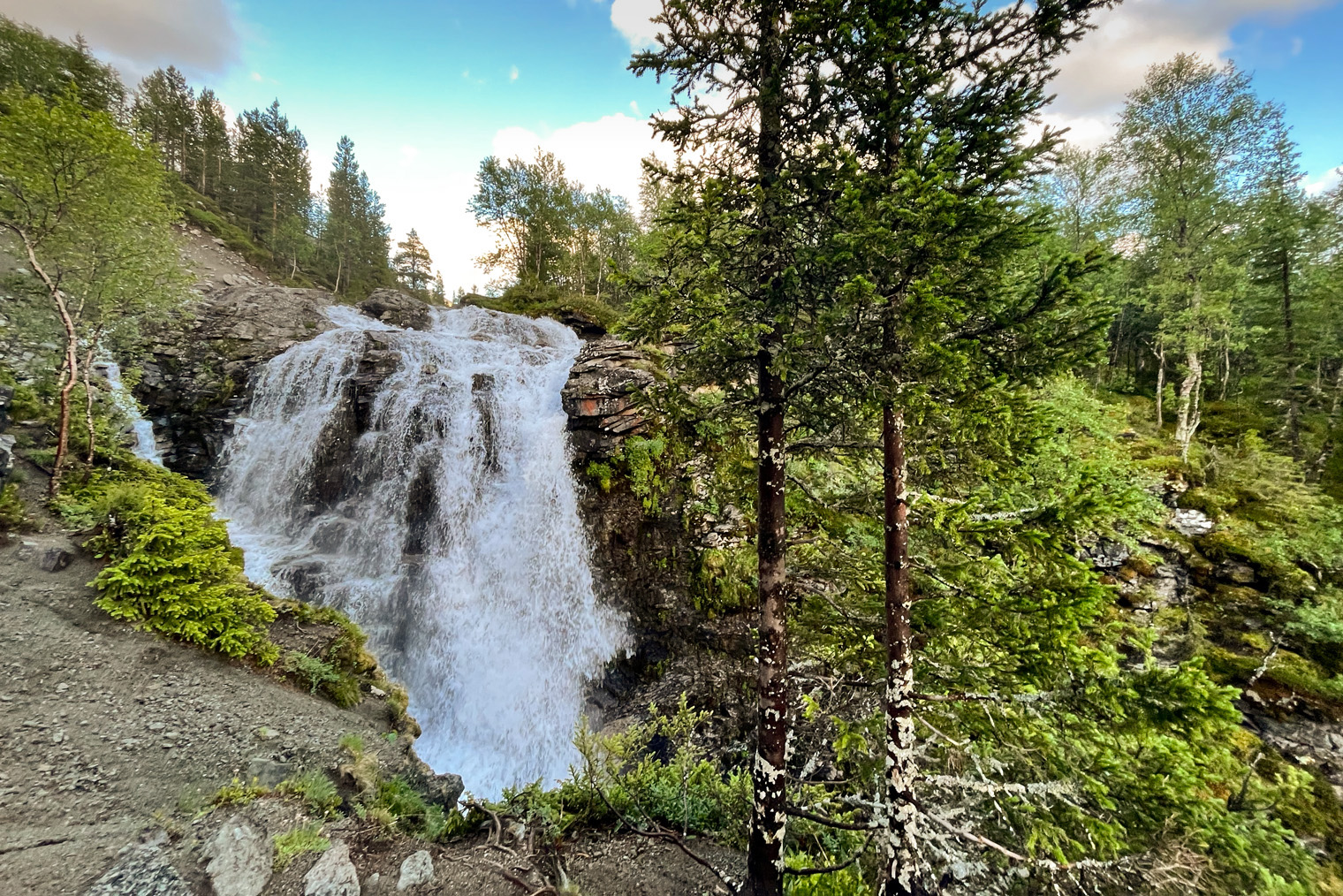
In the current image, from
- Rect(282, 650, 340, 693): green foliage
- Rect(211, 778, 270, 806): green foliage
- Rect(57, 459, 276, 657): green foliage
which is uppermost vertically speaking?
Rect(57, 459, 276, 657): green foliage

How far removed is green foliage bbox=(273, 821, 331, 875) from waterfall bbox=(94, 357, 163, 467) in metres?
16.2

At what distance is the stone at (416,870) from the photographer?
5.18 metres

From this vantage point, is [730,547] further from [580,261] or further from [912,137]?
[580,261]

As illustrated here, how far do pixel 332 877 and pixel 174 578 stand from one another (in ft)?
21.8

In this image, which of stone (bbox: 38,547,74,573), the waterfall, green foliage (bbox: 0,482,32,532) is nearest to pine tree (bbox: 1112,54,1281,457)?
stone (bbox: 38,547,74,573)

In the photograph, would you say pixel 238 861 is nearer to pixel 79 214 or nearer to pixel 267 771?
pixel 267 771

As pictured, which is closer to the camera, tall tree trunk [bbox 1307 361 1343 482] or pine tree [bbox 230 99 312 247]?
tall tree trunk [bbox 1307 361 1343 482]

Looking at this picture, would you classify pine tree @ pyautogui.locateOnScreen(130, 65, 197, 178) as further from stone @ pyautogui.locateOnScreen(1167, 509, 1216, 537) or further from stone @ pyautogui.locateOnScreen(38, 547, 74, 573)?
stone @ pyautogui.locateOnScreen(1167, 509, 1216, 537)

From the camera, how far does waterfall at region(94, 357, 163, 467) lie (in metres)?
14.3

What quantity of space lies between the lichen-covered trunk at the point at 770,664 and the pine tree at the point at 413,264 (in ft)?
200

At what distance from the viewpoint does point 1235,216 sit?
17359 millimetres

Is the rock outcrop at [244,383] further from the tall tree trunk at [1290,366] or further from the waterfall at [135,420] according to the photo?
the tall tree trunk at [1290,366]

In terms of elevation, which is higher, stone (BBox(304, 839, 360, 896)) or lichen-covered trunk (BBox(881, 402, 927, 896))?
lichen-covered trunk (BBox(881, 402, 927, 896))

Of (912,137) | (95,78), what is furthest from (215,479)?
(95,78)
